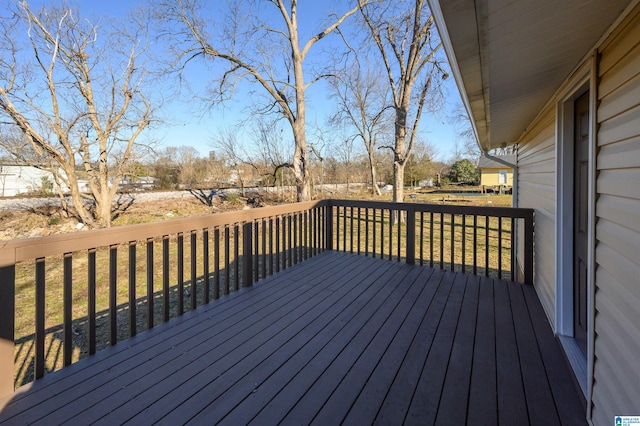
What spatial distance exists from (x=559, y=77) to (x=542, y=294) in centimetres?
197

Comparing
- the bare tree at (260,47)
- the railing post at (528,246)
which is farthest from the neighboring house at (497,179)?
the railing post at (528,246)

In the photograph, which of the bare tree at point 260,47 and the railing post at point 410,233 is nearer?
the railing post at point 410,233

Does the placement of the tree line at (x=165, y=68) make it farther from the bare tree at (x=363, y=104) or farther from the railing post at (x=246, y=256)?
the railing post at (x=246, y=256)

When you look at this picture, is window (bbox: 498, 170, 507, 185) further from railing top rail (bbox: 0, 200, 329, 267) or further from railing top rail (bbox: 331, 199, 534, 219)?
railing top rail (bbox: 0, 200, 329, 267)

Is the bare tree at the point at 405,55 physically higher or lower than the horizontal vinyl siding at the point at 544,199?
higher

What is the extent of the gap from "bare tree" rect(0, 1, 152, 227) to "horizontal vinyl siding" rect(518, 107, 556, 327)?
1018 cm

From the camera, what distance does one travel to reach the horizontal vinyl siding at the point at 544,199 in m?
2.58

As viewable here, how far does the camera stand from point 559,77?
2.03 m

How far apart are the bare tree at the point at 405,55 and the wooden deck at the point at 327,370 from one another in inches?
309

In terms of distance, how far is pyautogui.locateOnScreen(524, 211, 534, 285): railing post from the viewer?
134 inches

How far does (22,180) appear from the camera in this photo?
12500 mm

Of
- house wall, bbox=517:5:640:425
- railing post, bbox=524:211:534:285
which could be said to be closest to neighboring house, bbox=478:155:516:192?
railing post, bbox=524:211:534:285

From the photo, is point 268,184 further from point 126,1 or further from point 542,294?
point 542,294

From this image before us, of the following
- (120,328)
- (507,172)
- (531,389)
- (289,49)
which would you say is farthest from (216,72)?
(507,172)
